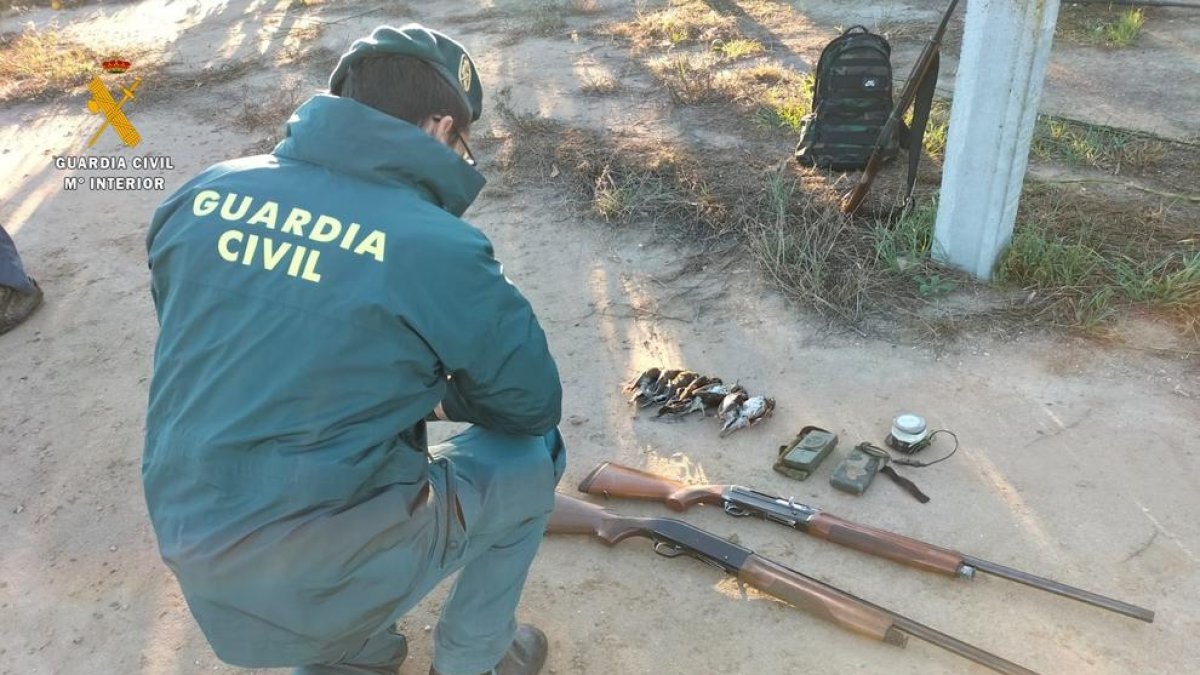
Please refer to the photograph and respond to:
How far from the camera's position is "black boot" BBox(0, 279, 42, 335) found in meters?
5.31

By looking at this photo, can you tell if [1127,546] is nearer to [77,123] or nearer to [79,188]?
[79,188]

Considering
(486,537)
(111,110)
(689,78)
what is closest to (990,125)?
(486,537)

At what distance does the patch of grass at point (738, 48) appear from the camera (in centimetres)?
871

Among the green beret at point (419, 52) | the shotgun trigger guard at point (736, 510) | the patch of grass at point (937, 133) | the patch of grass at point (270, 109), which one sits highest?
the green beret at point (419, 52)

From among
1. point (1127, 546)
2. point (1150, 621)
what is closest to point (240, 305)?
point (1150, 621)

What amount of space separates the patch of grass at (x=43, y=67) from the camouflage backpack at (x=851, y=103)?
8801mm

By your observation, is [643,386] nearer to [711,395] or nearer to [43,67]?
[711,395]

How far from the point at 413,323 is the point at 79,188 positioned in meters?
6.91

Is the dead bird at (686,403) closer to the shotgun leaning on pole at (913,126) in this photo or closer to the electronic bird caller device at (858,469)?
the electronic bird caller device at (858,469)

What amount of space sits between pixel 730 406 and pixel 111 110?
8312 mm

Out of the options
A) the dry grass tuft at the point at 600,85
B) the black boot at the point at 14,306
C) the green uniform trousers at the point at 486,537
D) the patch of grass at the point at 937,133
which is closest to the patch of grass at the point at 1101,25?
the patch of grass at the point at 937,133

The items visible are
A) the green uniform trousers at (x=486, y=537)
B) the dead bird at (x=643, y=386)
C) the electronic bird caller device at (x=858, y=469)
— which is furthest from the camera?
the dead bird at (x=643, y=386)

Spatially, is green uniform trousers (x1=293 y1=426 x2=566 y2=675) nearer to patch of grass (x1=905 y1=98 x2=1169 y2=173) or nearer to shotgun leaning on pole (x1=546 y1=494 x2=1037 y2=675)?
shotgun leaning on pole (x1=546 y1=494 x2=1037 y2=675)

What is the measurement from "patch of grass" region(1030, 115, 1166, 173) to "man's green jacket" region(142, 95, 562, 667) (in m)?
5.10
